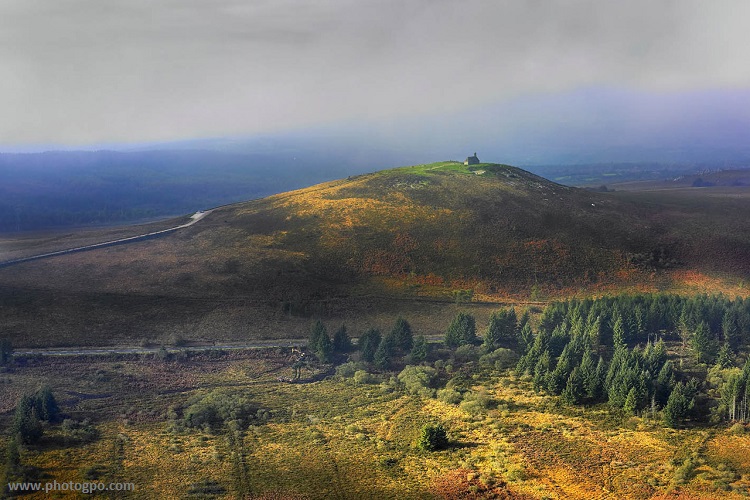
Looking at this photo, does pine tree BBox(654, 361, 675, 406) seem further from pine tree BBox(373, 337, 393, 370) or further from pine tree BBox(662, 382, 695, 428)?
pine tree BBox(373, 337, 393, 370)

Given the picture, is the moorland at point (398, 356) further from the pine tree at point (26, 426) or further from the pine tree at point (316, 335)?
the pine tree at point (316, 335)

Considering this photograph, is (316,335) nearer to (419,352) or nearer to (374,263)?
(419,352)

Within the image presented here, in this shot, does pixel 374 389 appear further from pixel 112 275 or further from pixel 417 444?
pixel 112 275

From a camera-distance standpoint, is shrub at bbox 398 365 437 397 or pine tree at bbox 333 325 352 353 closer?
shrub at bbox 398 365 437 397

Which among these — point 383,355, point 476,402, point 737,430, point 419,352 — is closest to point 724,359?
point 737,430

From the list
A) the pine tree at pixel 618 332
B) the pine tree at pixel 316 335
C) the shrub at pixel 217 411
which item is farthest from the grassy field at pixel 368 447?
the pine tree at pixel 618 332

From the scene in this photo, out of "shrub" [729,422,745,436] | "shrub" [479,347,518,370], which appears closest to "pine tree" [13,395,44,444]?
"shrub" [479,347,518,370]
